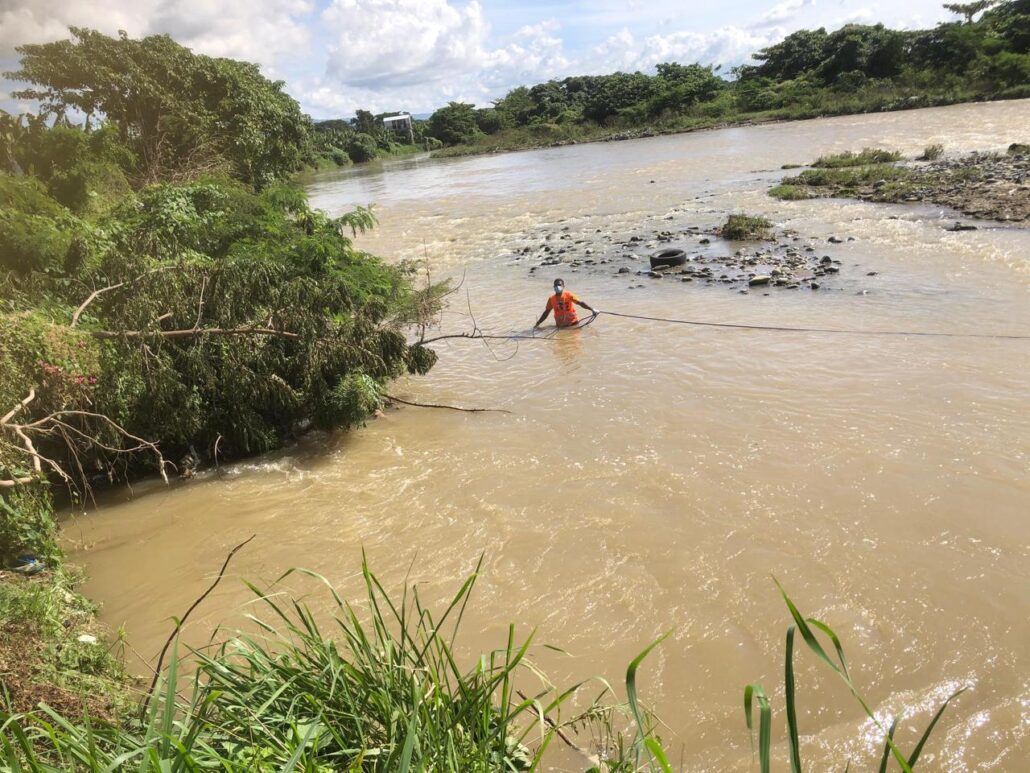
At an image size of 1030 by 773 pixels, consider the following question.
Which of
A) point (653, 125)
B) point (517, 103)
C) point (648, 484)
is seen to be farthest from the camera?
point (517, 103)

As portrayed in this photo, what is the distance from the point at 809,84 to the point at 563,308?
5000 centimetres

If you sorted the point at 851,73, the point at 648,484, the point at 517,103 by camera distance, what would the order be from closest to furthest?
the point at 648,484 → the point at 851,73 → the point at 517,103

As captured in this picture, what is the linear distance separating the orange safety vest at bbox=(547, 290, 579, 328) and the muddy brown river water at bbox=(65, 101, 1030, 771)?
14.8 inches

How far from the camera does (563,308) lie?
10.7 meters

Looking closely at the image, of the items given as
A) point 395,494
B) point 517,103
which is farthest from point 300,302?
point 517,103

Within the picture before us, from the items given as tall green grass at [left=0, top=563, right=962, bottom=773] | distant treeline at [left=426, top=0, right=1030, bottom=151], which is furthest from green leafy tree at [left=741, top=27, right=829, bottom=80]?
tall green grass at [left=0, top=563, right=962, bottom=773]

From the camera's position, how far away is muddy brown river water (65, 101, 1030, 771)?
3.71m

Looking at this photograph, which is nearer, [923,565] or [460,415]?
[923,565]

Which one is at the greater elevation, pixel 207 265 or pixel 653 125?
pixel 653 125

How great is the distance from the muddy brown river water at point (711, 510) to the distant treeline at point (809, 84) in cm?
3602

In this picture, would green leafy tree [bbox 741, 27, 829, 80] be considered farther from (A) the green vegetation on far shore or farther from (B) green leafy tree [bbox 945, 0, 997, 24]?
(A) the green vegetation on far shore

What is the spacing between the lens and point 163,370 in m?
6.18

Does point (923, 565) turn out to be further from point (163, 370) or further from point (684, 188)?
point (684, 188)

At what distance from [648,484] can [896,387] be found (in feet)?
10.8
